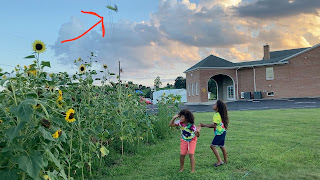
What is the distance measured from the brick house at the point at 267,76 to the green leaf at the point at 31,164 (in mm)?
27494

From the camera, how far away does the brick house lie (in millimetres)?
26219

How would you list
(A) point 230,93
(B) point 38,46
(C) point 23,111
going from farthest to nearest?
(A) point 230,93 < (B) point 38,46 < (C) point 23,111

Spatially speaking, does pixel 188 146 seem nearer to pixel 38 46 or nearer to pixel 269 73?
pixel 38 46

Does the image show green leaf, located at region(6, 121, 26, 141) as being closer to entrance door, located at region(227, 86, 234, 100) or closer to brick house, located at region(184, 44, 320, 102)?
brick house, located at region(184, 44, 320, 102)

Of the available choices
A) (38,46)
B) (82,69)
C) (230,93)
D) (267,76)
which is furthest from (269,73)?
(38,46)

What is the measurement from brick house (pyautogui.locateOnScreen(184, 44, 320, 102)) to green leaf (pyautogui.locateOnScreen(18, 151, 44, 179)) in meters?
27.5

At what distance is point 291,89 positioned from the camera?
26.5 meters

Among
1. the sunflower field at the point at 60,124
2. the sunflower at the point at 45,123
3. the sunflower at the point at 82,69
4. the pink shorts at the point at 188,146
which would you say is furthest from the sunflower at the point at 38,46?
the pink shorts at the point at 188,146

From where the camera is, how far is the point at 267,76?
27.8 meters

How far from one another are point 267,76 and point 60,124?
27901 mm

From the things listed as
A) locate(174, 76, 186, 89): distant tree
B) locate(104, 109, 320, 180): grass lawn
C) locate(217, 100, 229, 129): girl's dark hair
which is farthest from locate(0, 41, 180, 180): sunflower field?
locate(174, 76, 186, 89): distant tree

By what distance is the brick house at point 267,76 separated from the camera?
2622 centimetres

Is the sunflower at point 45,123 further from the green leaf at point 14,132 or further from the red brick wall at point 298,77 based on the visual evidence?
the red brick wall at point 298,77

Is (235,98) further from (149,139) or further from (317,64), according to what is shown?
(149,139)
